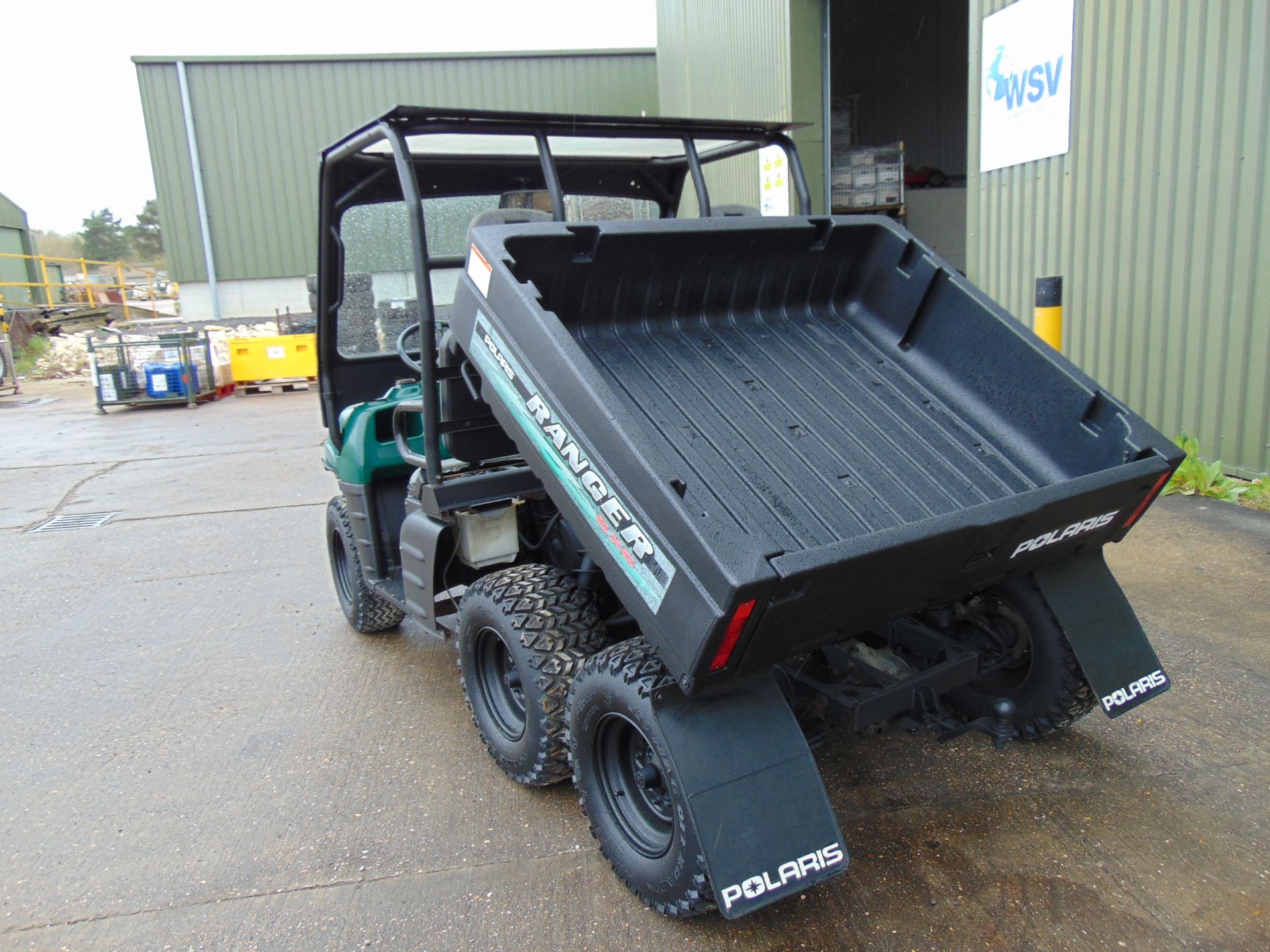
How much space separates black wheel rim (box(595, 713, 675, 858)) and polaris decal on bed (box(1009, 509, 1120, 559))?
1055 mm

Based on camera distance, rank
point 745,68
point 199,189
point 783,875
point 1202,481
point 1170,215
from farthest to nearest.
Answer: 1. point 199,189
2. point 745,68
3. point 1170,215
4. point 1202,481
5. point 783,875

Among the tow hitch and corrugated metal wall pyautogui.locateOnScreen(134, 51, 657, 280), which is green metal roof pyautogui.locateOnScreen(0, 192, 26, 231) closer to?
corrugated metal wall pyautogui.locateOnScreen(134, 51, 657, 280)

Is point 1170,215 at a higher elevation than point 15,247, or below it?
below

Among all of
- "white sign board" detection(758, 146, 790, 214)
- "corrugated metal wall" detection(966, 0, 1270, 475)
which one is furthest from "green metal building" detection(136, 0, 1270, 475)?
"white sign board" detection(758, 146, 790, 214)

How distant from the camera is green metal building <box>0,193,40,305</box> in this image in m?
26.6

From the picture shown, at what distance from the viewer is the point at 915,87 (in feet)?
50.4

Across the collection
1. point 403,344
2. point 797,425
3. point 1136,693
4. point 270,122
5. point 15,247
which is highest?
point 270,122

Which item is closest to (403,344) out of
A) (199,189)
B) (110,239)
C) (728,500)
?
(728,500)

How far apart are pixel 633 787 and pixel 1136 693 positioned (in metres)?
1.46

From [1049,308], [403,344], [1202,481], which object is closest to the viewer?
[403,344]

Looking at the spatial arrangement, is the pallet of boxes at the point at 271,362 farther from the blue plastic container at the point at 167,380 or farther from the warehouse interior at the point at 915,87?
the warehouse interior at the point at 915,87

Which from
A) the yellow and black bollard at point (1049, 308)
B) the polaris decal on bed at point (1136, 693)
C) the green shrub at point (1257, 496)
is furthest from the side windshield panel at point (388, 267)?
the green shrub at point (1257, 496)

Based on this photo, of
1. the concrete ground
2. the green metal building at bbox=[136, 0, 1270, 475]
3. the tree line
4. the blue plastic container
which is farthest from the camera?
the tree line

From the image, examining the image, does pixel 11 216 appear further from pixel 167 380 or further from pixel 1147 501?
pixel 1147 501
